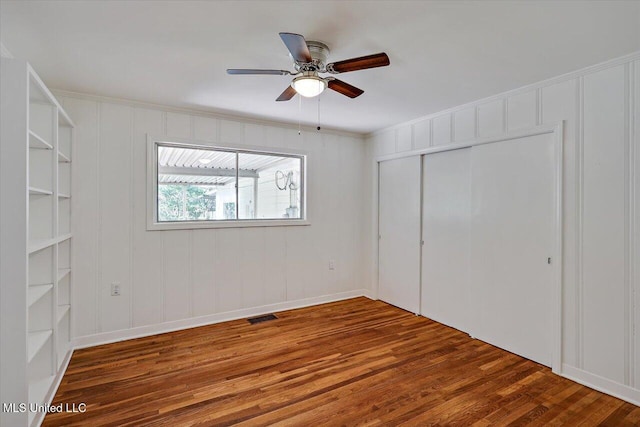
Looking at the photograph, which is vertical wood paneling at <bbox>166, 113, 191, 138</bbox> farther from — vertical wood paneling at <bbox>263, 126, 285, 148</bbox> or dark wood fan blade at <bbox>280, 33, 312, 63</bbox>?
dark wood fan blade at <bbox>280, 33, 312, 63</bbox>

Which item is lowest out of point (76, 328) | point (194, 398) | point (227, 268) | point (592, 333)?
point (194, 398)

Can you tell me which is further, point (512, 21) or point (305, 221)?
point (305, 221)

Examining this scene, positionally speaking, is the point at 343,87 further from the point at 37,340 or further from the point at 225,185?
the point at 37,340

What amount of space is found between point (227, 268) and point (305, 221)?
4.00 feet

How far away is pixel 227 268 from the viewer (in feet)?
12.6

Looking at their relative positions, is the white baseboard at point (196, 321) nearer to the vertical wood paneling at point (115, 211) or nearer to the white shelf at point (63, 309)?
the vertical wood paneling at point (115, 211)

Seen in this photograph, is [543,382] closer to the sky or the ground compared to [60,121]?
closer to the ground

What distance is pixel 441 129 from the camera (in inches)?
145

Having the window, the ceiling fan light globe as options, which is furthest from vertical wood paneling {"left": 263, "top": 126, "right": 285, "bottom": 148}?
the ceiling fan light globe

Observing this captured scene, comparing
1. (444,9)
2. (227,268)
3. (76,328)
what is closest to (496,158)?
(444,9)

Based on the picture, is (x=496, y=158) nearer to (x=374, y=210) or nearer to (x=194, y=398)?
(x=374, y=210)

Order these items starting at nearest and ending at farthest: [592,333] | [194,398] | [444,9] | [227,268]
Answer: [444,9], [194,398], [592,333], [227,268]

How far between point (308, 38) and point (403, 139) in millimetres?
2453

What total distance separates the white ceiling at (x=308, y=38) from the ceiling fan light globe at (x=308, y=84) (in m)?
0.25
